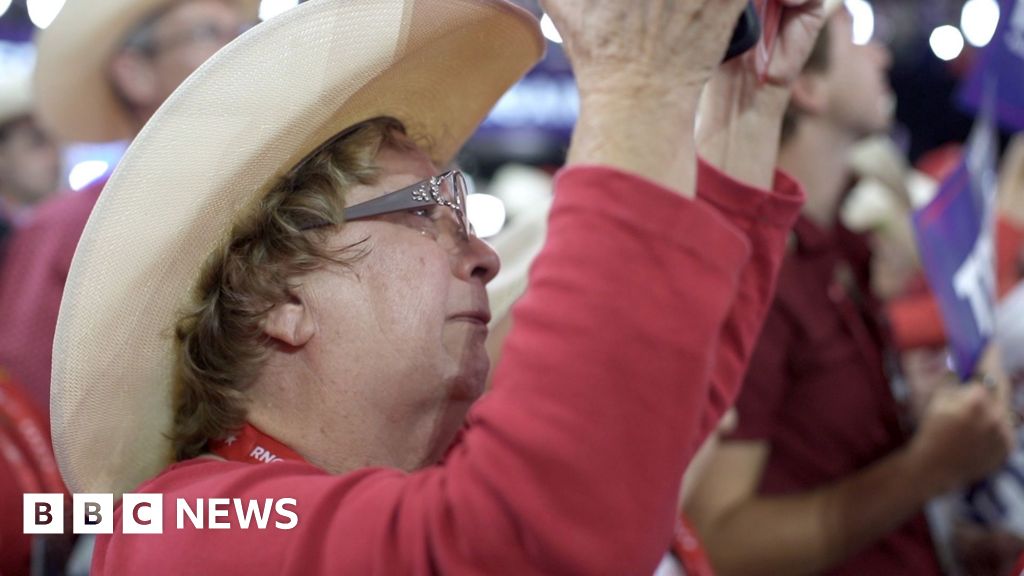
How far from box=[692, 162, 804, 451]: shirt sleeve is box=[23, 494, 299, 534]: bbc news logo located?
60 cm

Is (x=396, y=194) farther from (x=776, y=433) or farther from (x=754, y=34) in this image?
(x=776, y=433)

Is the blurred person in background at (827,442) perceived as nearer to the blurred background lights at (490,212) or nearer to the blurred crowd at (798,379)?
the blurred crowd at (798,379)

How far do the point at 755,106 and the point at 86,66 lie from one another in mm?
2191

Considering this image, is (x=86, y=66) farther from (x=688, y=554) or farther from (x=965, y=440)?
(x=965, y=440)

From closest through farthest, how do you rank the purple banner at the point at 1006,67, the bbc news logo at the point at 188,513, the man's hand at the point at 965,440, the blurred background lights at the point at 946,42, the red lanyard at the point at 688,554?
the bbc news logo at the point at 188,513, the red lanyard at the point at 688,554, the man's hand at the point at 965,440, the purple banner at the point at 1006,67, the blurred background lights at the point at 946,42

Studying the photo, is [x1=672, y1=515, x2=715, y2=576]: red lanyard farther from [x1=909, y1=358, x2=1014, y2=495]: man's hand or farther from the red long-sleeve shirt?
the red long-sleeve shirt

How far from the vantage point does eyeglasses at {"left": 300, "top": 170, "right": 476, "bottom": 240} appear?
1457mm

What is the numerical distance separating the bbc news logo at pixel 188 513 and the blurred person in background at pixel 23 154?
337 centimetres

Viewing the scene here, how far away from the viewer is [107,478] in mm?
1565

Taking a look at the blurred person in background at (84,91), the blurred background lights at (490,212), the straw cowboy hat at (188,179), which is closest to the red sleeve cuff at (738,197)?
the straw cowboy hat at (188,179)

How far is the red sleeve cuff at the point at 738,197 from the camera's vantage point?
4.89ft

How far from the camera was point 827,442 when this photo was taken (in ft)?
8.64

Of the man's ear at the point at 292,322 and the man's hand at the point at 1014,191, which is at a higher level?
the man's ear at the point at 292,322

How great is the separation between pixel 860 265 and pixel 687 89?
199cm
